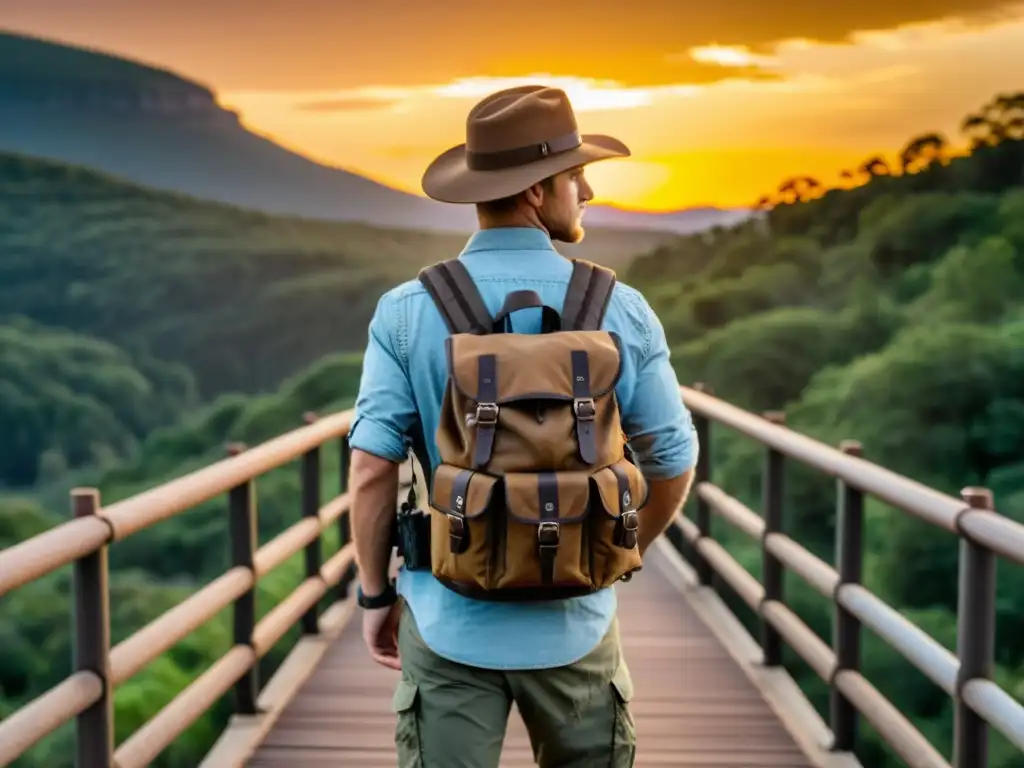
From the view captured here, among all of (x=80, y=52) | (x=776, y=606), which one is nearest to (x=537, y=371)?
(x=776, y=606)

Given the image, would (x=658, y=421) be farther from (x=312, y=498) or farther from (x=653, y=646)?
(x=653, y=646)

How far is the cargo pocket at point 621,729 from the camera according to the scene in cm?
181

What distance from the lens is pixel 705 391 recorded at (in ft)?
20.0

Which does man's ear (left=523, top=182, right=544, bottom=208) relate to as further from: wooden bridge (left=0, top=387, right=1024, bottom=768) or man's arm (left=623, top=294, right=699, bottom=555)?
wooden bridge (left=0, top=387, right=1024, bottom=768)

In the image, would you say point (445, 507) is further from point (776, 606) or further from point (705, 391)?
point (705, 391)

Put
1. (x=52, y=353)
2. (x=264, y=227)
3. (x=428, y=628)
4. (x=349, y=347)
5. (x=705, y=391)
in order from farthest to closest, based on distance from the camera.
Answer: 1. (x=264, y=227)
2. (x=349, y=347)
3. (x=52, y=353)
4. (x=705, y=391)
5. (x=428, y=628)

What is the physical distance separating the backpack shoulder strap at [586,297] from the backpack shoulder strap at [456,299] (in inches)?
4.0

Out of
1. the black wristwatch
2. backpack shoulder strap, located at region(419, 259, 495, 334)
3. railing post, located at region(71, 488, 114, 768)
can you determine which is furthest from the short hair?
railing post, located at region(71, 488, 114, 768)

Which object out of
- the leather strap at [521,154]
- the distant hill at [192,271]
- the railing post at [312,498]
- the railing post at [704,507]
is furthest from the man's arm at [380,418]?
the distant hill at [192,271]

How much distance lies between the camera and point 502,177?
69.9 inches

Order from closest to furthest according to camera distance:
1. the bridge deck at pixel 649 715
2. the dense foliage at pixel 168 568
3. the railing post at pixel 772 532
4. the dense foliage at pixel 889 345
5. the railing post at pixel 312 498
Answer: the bridge deck at pixel 649 715 → the railing post at pixel 772 532 → the railing post at pixel 312 498 → the dense foliage at pixel 168 568 → the dense foliage at pixel 889 345

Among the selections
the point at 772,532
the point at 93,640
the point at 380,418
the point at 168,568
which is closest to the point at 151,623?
the point at 93,640

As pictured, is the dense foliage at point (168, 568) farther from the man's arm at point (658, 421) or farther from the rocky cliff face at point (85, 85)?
the rocky cliff face at point (85, 85)

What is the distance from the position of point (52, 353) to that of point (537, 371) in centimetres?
6662
